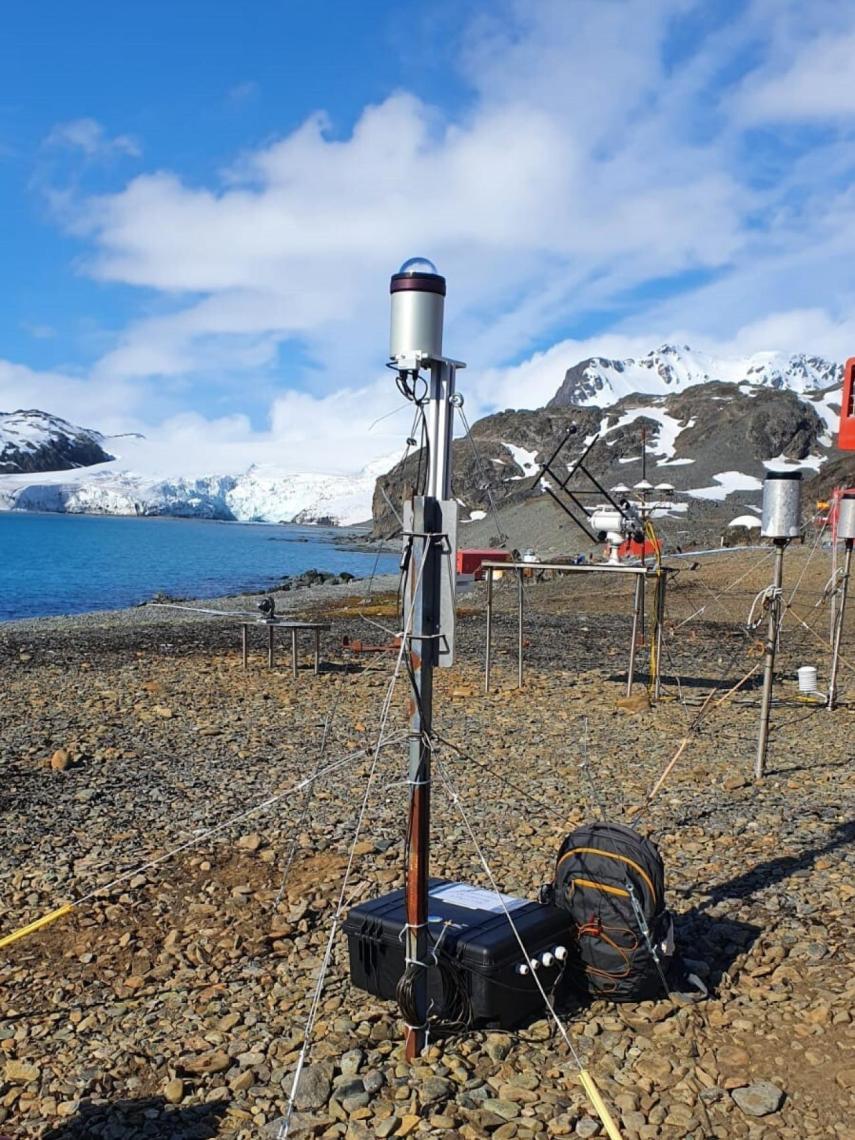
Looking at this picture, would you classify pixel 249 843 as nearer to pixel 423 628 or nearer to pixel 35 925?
pixel 35 925

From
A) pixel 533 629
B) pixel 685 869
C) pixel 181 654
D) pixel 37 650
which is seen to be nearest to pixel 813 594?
pixel 533 629

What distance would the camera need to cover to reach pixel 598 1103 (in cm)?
444

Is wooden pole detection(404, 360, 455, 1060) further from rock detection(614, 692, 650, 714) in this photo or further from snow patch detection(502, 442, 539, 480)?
snow patch detection(502, 442, 539, 480)

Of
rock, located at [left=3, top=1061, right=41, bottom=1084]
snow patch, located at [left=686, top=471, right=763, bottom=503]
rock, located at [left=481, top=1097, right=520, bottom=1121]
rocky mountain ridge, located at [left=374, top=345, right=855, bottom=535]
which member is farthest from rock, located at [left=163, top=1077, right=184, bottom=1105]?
snow patch, located at [left=686, top=471, right=763, bottom=503]

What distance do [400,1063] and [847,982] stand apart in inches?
97.9

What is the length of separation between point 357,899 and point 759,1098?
2.99 m

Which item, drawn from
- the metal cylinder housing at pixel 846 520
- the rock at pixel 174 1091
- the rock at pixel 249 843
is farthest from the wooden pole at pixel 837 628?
the rock at pixel 174 1091

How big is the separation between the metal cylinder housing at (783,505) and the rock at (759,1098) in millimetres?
5230

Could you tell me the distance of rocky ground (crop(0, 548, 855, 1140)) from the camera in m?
4.61

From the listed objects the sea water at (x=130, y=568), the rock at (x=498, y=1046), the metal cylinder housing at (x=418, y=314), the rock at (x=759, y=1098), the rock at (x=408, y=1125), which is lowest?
the sea water at (x=130, y=568)

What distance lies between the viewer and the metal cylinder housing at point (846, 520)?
12.1 metres

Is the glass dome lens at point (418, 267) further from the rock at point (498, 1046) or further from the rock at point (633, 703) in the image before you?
the rock at point (633, 703)

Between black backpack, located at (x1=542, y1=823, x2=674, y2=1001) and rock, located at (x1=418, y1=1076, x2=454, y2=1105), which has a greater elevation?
black backpack, located at (x1=542, y1=823, x2=674, y2=1001)

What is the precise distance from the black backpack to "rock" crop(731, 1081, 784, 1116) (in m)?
0.81
